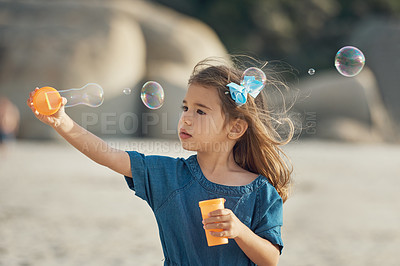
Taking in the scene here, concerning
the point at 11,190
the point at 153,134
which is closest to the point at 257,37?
the point at 153,134

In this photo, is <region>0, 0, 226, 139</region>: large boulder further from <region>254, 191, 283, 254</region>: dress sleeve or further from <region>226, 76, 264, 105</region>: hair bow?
<region>254, 191, 283, 254</region>: dress sleeve

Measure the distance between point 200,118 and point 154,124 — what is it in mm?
9931

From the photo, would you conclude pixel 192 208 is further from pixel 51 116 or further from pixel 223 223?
pixel 51 116

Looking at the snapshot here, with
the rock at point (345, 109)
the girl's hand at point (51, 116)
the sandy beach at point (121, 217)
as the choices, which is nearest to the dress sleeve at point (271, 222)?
the girl's hand at point (51, 116)

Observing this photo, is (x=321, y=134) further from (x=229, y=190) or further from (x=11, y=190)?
(x=229, y=190)

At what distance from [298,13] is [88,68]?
13.9 metres

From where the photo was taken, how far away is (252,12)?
70.2ft

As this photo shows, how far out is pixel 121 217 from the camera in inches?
175

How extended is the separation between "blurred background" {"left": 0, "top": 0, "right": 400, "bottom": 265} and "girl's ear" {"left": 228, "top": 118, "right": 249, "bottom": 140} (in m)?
0.27

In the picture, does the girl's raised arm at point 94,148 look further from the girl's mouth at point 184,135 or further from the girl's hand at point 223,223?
the girl's hand at point 223,223

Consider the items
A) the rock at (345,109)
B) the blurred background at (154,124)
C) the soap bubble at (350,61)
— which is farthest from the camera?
the rock at (345,109)

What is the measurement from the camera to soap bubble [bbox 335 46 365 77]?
8.07 ft

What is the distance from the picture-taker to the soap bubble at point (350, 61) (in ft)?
8.07

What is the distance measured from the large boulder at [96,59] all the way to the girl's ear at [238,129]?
8.81 metres
